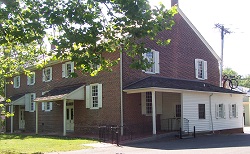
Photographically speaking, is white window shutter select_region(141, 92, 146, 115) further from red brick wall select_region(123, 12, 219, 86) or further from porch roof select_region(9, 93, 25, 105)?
porch roof select_region(9, 93, 25, 105)

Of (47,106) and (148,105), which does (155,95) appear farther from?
(47,106)

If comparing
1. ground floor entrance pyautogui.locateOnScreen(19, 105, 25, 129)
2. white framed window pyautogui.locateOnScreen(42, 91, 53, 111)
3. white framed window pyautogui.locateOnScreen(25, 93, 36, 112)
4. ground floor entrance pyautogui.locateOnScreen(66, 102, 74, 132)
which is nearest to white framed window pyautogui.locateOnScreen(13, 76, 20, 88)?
ground floor entrance pyautogui.locateOnScreen(19, 105, 25, 129)

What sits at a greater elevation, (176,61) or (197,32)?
(197,32)

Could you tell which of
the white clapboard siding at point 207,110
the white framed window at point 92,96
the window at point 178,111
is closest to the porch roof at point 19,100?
the white framed window at point 92,96

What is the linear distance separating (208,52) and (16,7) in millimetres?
22985

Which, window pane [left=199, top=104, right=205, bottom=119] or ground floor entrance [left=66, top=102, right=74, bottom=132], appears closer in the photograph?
window pane [left=199, top=104, right=205, bottom=119]

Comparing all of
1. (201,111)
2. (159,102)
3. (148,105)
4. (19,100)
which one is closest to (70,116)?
(148,105)

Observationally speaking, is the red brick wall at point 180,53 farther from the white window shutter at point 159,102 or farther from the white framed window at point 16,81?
the white framed window at point 16,81

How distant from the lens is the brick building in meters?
23.2

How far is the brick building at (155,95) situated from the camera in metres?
23.2

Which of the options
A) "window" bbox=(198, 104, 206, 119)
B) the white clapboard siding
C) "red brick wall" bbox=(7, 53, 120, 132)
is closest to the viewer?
"red brick wall" bbox=(7, 53, 120, 132)

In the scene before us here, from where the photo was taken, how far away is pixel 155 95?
24969 mm

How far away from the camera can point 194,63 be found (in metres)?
29.1

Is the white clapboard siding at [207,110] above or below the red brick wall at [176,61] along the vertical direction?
below
